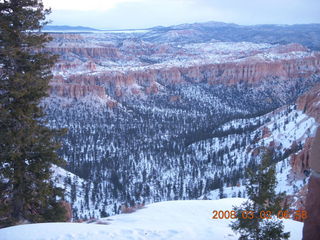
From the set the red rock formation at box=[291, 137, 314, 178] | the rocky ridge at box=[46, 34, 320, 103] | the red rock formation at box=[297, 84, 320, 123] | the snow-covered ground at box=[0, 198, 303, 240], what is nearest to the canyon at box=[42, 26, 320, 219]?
the red rock formation at box=[291, 137, 314, 178]

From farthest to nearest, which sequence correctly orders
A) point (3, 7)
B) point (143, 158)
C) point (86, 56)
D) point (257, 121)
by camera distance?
point (86, 56) → point (257, 121) → point (143, 158) → point (3, 7)

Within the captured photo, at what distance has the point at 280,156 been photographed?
1693 inches

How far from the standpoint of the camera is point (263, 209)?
23.6 feet

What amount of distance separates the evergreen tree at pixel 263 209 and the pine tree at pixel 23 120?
574 centimetres

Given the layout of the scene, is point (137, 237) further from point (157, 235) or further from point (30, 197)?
point (30, 197)

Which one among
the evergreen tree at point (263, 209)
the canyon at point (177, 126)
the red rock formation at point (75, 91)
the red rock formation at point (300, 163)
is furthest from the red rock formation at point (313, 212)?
the red rock formation at point (75, 91)

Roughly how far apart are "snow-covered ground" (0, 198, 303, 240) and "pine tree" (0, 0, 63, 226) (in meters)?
2.28

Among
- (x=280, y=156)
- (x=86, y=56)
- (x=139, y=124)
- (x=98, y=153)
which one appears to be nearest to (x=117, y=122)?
(x=139, y=124)

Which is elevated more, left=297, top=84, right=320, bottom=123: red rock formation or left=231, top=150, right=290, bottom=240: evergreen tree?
left=231, top=150, right=290, bottom=240: evergreen tree

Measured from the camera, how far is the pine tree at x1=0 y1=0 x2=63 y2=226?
8.83 m

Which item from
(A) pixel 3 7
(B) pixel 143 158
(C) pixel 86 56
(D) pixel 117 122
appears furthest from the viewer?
(C) pixel 86 56

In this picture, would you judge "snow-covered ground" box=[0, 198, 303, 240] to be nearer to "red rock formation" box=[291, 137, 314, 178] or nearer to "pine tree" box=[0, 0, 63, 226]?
"pine tree" box=[0, 0, 63, 226]

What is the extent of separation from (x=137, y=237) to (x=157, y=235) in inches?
21.0

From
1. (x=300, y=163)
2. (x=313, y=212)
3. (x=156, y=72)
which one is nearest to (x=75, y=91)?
(x=156, y=72)
